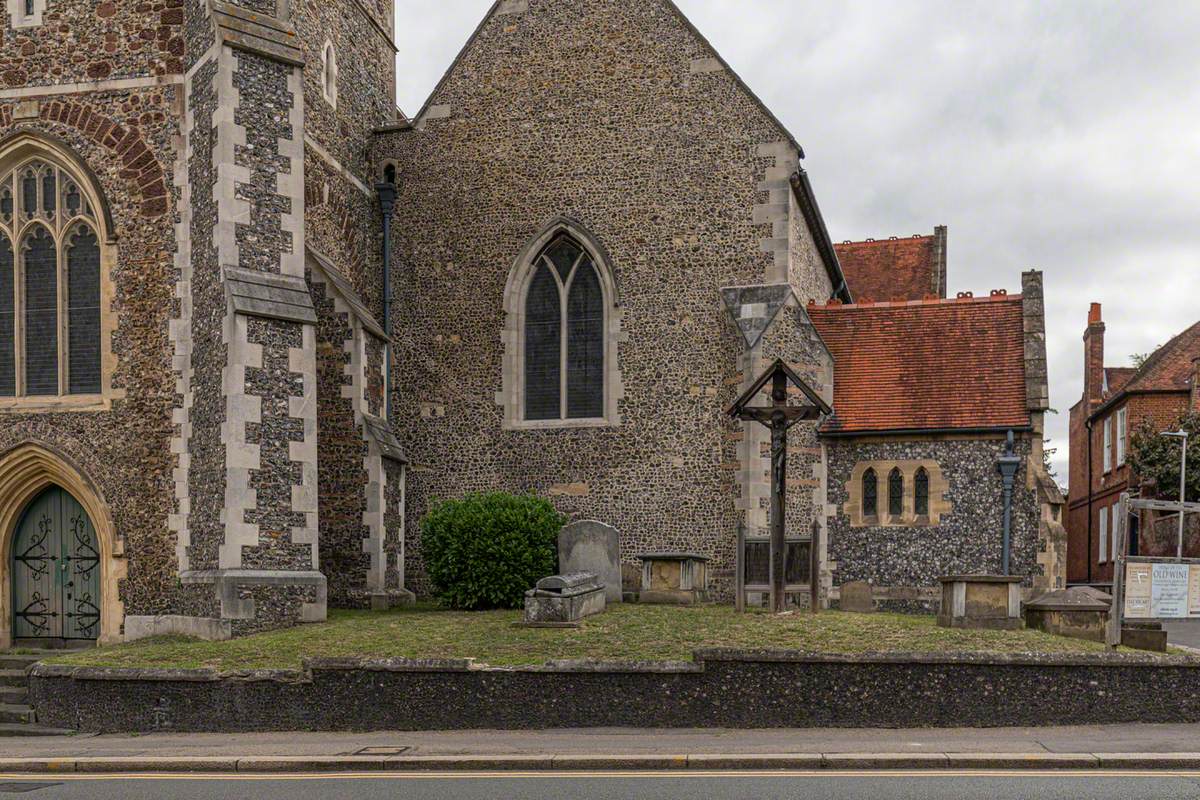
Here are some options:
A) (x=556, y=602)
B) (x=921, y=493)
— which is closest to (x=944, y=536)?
(x=921, y=493)

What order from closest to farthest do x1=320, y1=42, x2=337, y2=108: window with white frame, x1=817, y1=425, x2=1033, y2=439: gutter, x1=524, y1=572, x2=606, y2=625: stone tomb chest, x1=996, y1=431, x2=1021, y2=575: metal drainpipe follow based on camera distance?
x1=524, y1=572, x2=606, y2=625: stone tomb chest
x1=996, y1=431, x2=1021, y2=575: metal drainpipe
x1=817, y1=425, x2=1033, y2=439: gutter
x1=320, y1=42, x2=337, y2=108: window with white frame

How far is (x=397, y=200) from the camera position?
21.4 m

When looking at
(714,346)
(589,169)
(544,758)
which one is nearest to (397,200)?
(589,169)

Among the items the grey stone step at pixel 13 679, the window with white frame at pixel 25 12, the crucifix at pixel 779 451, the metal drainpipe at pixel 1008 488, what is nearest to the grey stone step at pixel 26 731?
the grey stone step at pixel 13 679

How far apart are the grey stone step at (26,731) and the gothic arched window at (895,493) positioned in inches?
514

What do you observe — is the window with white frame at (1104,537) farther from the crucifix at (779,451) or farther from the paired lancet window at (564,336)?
the crucifix at (779,451)

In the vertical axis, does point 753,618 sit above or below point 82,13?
below

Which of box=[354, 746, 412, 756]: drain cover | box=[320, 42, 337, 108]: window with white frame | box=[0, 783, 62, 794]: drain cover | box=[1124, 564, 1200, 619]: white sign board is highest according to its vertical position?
box=[320, 42, 337, 108]: window with white frame

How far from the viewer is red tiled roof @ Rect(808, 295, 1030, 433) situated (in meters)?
19.4

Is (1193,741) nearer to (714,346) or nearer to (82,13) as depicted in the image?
(714,346)

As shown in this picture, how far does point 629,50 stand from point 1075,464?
1416 inches

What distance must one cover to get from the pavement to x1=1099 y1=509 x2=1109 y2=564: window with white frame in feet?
104

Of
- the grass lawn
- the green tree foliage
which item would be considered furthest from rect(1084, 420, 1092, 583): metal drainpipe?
the grass lawn

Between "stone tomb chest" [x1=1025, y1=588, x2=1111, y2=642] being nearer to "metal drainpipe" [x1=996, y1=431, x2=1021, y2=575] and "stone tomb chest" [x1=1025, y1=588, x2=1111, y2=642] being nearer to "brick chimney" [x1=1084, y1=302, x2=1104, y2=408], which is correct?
"metal drainpipe" [x1=996, y1=431, x2=1021, y2=575]
